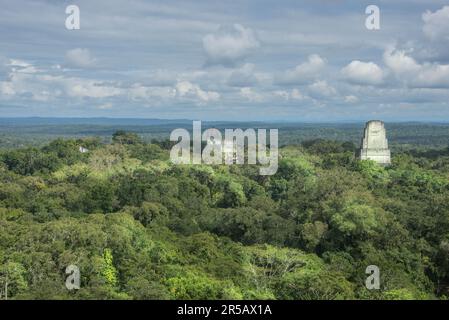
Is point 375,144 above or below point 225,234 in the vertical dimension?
above

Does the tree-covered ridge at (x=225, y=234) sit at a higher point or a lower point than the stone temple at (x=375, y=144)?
lower

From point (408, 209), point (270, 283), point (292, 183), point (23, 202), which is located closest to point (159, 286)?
point (270, 283)

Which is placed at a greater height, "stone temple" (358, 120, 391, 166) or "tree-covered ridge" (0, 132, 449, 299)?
"stone temple" (358, 120, 391, 166)

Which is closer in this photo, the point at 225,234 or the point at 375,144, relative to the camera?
the point at 225,234

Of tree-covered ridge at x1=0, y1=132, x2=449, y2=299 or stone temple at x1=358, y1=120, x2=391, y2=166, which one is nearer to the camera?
tree-covered ridge at x1=0, y1=132, x2=449, y2=299

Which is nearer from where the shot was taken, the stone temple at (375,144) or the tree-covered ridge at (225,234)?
the tree-covered ridge at (225,234)

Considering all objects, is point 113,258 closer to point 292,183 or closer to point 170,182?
point 170,182
